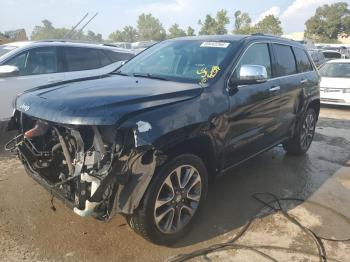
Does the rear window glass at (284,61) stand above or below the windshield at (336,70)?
above

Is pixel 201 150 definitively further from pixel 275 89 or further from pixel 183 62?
pixel 275 89

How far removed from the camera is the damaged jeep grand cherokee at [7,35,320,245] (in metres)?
2.76

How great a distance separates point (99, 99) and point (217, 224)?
1.77 metres

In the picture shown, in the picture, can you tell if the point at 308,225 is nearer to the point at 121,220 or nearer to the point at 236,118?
the point at 236,118

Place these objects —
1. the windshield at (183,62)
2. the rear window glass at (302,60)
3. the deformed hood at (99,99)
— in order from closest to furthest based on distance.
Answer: the deformed hood at (99,99) < the windshield at (183,62) < the rear window glass at (302,60)

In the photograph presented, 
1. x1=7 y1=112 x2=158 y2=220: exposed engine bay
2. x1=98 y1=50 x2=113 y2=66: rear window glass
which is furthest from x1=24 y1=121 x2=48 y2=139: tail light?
x1=98 y1=50 x2=113 y2=66: rear window glass

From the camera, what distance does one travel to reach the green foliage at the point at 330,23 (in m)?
61.2

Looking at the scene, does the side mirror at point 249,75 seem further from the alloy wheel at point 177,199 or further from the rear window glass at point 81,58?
the rear window glass at point 81,58

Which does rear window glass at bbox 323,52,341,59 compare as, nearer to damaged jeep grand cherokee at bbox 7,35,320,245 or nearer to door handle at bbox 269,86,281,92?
damaged jeep grand cherokee at bbox 7,35,320,245

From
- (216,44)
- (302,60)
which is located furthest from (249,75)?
(302,60)

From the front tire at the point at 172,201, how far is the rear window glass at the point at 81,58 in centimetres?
430

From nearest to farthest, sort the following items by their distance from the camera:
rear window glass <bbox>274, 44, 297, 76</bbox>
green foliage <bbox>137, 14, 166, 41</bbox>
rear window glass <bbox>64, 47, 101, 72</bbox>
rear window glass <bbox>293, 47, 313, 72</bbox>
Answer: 1. rear window glass <bbox>274, 44, 297, 76</bbox>
2. rear window glass <bbox>293, 47, 313, 72</bbox>
3. rear window glass <bbox>64, 47, 101, 72</bbox>
4. green foliage <bbox>137, 14, 166, 41</bbox>

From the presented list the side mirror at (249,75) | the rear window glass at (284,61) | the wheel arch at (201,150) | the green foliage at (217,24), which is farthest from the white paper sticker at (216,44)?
the green foliage at (217,24)

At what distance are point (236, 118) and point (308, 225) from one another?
52.2 inches
